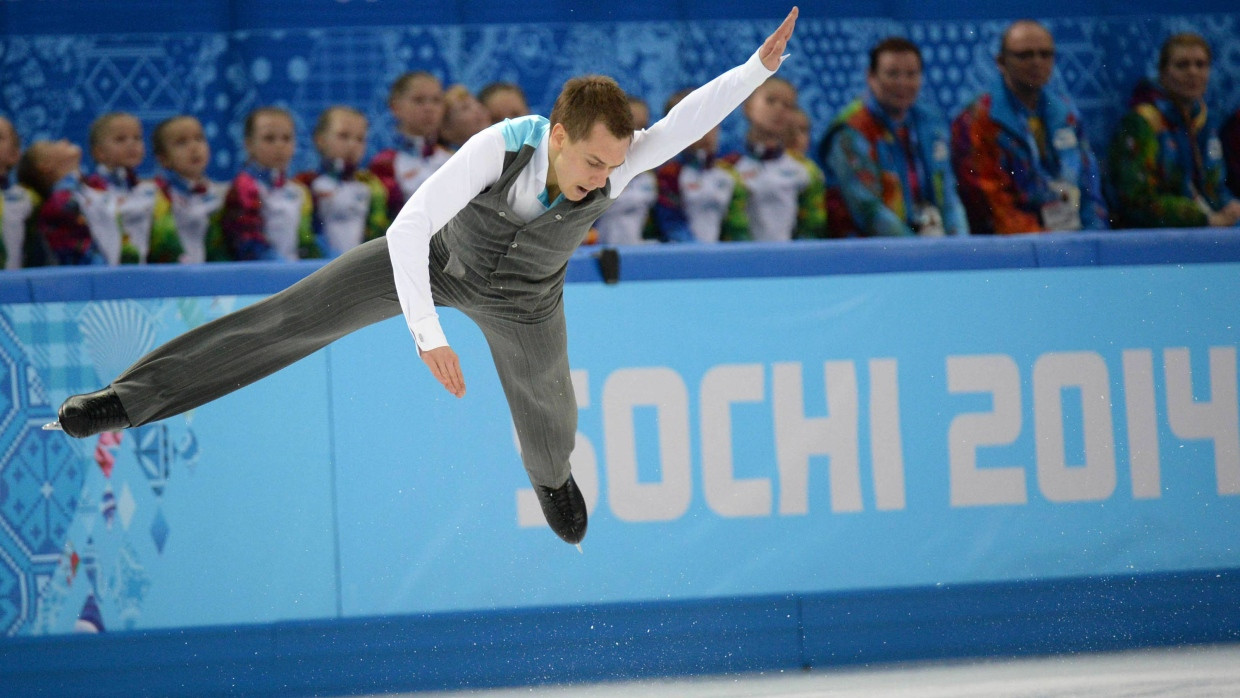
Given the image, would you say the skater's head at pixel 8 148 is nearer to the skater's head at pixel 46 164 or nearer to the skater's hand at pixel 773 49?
the skater's head at pixel 46 164

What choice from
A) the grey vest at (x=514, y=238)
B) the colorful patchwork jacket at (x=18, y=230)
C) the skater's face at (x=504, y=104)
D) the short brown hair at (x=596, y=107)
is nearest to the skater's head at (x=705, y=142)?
the skater's face at (x=504, y=104)

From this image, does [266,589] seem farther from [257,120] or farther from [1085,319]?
[1085,319]

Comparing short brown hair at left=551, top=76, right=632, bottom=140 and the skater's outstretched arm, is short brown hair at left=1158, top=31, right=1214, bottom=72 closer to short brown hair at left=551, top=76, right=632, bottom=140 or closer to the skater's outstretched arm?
short brown hair at left=551, top=76, right=632, bottom=140

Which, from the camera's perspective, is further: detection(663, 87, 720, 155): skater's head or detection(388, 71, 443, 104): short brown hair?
detection(388, 71, 443, 104): short brown hair

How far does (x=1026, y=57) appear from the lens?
4.78m

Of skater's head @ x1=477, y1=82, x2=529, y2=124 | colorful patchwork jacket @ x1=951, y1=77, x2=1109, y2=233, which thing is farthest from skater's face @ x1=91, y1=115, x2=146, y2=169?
colorful patchwork jacket @ x1=951, y1=77, x2=1109, y2=233

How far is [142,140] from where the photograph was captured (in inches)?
182

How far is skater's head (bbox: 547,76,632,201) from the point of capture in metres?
2.73

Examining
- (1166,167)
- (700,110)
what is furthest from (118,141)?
(1166,167)

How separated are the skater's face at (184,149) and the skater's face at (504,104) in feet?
3.55

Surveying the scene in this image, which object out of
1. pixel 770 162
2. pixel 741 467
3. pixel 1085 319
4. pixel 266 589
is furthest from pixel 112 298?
pixel 1085 319

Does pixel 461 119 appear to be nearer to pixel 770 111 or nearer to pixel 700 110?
pixel 770 111

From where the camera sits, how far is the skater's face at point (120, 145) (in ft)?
14.9

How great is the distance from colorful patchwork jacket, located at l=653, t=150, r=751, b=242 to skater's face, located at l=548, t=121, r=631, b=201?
1635mm
